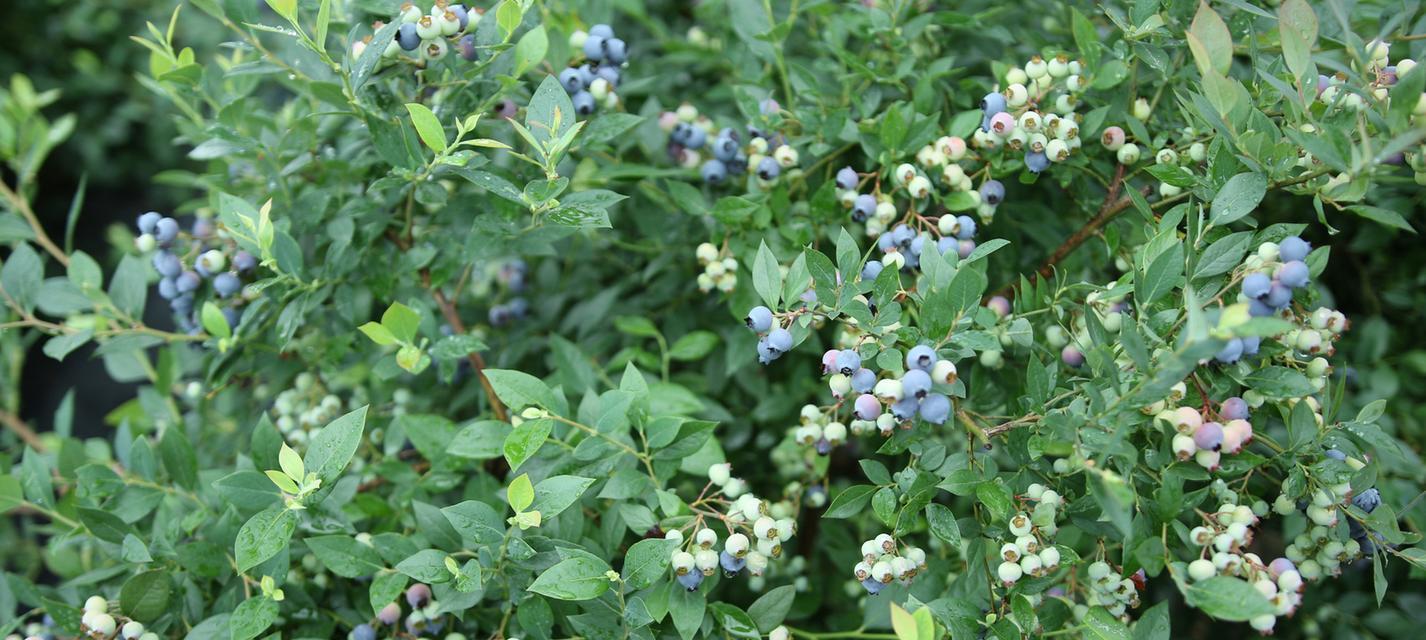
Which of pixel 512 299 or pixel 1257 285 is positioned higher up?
pixel 1257 285

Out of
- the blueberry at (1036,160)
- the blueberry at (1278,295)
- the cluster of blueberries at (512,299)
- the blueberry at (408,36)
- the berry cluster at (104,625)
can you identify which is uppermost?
the blueberry at (408,36)

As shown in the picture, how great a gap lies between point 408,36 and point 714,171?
0.50 metres

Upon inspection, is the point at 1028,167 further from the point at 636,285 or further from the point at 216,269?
the point at 216,269

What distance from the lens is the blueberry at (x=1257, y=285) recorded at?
3.24 ft

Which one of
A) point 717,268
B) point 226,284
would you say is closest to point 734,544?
point 717,268

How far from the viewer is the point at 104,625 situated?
1229 millimetres

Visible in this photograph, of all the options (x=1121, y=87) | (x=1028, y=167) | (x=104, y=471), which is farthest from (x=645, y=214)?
(x=104, y=471)

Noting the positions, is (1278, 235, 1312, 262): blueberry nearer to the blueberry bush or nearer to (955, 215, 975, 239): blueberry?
the blueberry bush

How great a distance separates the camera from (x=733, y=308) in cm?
144

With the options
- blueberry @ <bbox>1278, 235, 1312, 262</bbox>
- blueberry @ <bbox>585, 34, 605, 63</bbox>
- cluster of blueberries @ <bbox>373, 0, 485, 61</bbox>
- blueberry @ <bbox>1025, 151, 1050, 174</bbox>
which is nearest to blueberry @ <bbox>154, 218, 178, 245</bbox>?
cluster of blueberries @ <bbox>373, 0, 485, 61</bbox>

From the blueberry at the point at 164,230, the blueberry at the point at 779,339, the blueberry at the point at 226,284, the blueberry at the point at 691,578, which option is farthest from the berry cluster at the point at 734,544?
the blueberry at the point at 164,230

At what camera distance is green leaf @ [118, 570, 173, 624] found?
1.24 metres

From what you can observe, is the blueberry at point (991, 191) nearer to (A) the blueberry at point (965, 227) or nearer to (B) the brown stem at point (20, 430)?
(A) the blueberry at point (965, 227)

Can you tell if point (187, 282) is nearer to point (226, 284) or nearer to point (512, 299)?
point (226, 284)
